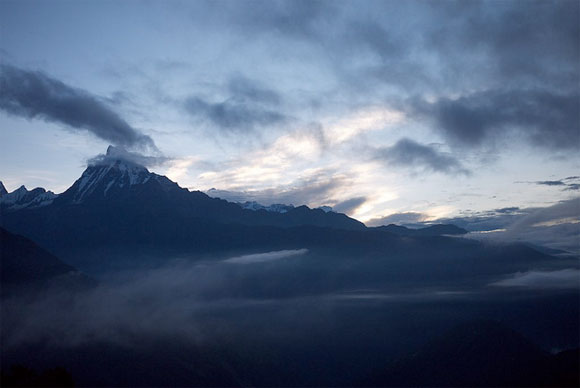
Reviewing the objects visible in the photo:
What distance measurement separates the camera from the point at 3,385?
14100 centimetres

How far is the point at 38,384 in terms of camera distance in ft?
475

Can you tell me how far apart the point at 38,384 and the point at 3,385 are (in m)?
10.4
